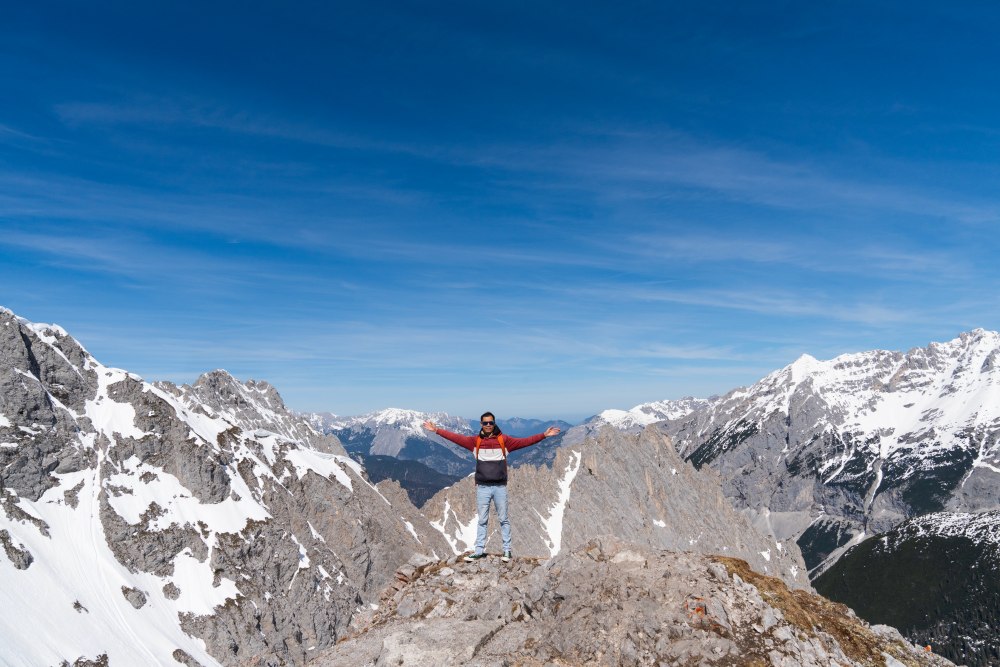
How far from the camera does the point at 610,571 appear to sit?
20.2 metres

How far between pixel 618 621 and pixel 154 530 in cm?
17043

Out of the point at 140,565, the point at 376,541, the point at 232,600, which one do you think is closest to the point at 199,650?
the point at 232,600

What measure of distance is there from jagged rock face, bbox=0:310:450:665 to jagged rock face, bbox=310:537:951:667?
137982 mm

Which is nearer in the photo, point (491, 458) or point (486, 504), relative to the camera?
point (491, 458)

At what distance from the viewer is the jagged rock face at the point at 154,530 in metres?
135

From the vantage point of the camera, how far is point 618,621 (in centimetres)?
1808

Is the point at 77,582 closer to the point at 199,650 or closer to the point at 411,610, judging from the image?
the point at 199,650

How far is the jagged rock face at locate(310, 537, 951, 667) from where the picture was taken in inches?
668

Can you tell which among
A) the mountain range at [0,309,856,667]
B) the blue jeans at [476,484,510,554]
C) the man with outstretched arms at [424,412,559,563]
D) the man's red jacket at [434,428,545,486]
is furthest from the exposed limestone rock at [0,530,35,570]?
the man's red jacket at [434,428,545,486]

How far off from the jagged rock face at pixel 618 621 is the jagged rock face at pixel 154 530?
13798cm

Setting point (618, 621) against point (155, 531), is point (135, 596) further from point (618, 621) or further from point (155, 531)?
point (618, 621)

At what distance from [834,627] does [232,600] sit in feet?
532

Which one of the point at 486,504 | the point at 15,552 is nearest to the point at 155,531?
the point at 15,552

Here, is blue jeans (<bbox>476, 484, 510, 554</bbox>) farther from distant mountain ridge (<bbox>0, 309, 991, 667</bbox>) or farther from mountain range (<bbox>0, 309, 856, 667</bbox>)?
distant mountain ridge (<bbox>0, 309, 991, 667</bbox>)
